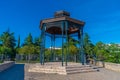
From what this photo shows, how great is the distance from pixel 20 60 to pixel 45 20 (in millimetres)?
16595

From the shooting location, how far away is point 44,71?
988cm

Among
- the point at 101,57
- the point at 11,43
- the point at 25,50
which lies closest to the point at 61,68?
the point at 101,57

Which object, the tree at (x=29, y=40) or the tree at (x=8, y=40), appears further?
the tree at (x=8, y=40)

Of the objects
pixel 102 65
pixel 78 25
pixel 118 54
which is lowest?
pixel 102 65

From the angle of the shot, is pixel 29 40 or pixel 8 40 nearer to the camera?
pixel 29 40

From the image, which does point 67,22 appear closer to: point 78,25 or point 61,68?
point 78,25

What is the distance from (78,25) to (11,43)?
35.2 m

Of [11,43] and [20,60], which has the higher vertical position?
[11,43]

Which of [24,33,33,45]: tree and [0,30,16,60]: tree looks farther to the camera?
[0,30,16,60]: tree

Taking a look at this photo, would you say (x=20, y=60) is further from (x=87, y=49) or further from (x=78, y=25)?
(x=78, y=25)

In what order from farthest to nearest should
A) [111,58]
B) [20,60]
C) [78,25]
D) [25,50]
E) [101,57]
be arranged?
[25,50] → [20,60] → [101,57] → [111,58] → [78,25]

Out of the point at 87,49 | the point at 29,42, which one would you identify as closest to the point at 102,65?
the point at 87,49

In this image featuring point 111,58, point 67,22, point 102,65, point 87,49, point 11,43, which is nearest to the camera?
point 67,22

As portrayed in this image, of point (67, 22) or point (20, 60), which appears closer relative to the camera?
point (67, 22)
